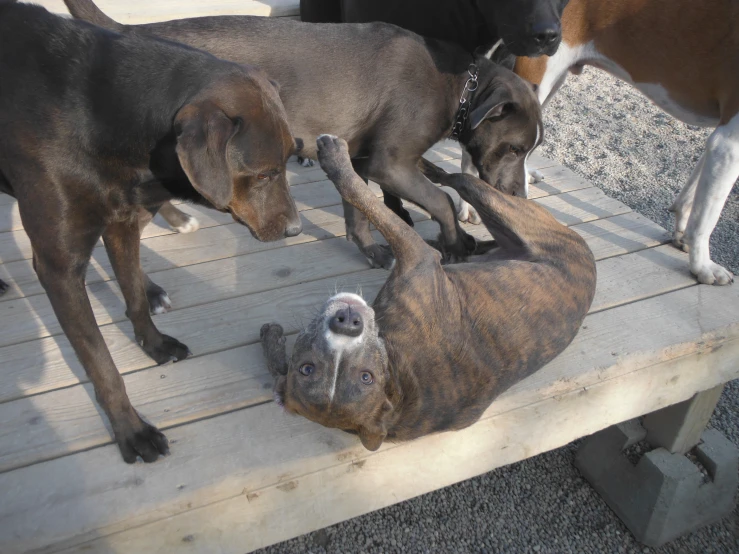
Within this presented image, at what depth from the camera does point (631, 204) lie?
Result: 18.0 feet

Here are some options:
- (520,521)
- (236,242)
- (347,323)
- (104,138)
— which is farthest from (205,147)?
(520,521)

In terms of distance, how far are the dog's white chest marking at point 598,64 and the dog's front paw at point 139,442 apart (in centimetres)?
324

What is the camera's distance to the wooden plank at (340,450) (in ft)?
6.94

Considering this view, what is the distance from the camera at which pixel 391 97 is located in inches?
126

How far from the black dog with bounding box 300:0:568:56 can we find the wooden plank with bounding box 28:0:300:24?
0.51 meters

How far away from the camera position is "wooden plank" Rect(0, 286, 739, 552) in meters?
2.12

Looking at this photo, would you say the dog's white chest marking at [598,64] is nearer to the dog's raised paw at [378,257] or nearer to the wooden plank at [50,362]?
the dog's raised paw at [378,257]

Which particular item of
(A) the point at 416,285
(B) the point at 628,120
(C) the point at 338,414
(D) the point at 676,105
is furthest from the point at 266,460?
(B) the point at 628,120

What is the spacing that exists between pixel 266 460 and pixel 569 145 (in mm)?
5280

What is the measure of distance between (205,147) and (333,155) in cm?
109

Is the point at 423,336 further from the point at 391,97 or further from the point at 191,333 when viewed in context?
the point at 391,97

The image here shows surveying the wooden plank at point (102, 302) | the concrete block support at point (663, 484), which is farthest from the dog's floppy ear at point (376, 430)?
the concrete block support at point (663, 484)

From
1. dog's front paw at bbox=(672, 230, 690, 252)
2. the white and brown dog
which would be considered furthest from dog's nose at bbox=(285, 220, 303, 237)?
dog's front paw at bbox=(672, 230, 690, 252)

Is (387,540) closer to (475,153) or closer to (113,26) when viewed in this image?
(475,153)
